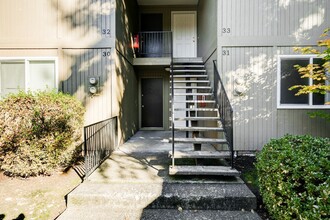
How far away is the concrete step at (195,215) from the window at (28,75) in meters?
4.46

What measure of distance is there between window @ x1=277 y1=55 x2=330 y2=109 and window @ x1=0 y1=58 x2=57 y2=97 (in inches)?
238

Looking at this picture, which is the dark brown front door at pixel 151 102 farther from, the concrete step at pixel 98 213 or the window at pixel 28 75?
the concrete step at pixel 98 213

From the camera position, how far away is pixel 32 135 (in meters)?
3.98

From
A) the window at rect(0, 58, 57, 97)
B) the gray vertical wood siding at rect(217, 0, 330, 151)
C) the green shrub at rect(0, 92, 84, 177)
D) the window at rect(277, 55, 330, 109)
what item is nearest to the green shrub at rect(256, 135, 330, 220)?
the gray vertical wood siding at rect(217, 0, 330, 151)

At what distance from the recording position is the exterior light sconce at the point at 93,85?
18.1ft

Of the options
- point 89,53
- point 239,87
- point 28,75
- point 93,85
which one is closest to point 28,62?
point 28,75

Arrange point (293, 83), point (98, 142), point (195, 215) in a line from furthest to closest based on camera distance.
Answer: point (293, 83)
point (98, 142)
point (195, 215)

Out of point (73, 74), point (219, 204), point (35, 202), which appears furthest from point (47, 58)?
point (219, 204)

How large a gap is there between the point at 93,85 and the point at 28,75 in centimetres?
184

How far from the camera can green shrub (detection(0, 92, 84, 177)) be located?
12.8 ft

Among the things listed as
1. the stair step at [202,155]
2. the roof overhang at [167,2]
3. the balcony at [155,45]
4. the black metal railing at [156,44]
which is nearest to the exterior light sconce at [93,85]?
the stair step at [202,155]

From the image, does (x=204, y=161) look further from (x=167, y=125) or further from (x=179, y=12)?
(x=179, y=12)

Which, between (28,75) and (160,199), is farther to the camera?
(28,75)

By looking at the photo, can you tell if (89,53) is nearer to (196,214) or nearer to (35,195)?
(35,195)
